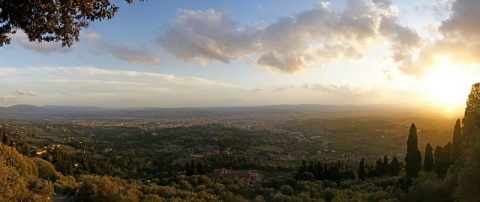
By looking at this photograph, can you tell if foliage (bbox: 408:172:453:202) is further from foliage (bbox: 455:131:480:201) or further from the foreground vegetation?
foliage (bbox: 455:131:480:201)

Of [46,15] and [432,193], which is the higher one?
[46,15]

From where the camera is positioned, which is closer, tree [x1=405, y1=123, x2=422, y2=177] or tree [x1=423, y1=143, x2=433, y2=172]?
tree [x1=405, y1=123, x2=422, y2=177]

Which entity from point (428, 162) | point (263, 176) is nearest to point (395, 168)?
point (428, 162)

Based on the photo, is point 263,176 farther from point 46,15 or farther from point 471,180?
point 46,15

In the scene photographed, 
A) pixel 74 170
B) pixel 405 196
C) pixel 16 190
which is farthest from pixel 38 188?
pixel 74 170

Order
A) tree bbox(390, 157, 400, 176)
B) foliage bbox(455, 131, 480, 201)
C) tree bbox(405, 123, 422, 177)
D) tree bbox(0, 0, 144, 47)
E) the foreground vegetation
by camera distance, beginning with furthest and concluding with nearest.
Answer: tree bbox(390, 157, 400, 176) < tree bbox(405, 123, 422, 177) < the foreground vegetation < foliage bbox(455, 131, 480, 201) < tree bbox(0, 0, 144, 47)

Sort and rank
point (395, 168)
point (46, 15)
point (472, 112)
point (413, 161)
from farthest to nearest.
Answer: point (395, 168) → point (413, 161) → point (472, 112) → point (46, 15)

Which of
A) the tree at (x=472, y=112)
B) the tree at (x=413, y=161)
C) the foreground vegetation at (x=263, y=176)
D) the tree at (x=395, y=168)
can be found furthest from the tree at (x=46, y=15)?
the tree at (x=395, y=168)

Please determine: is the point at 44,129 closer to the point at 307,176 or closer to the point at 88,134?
the point at 88,134

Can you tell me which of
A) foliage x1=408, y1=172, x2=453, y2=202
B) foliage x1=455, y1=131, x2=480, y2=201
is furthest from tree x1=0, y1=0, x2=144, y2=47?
foliage x1=408, y1=172, x2=453, y2=202
